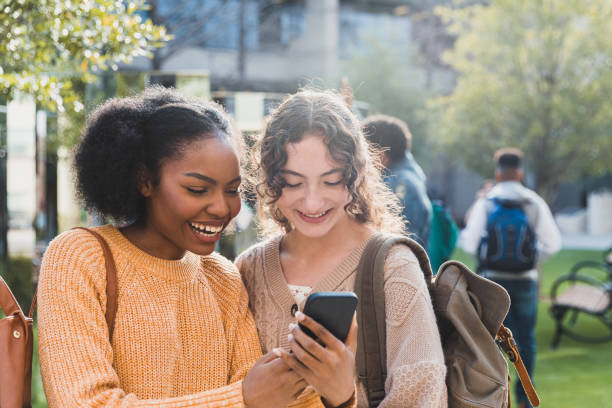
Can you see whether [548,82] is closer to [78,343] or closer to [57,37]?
[57,37]

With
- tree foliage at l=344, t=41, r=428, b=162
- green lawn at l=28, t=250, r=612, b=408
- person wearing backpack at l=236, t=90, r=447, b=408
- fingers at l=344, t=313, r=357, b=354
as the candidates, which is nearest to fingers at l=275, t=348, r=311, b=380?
fingers at l=344, t=313, r=357, b=354

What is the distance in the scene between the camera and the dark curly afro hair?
191cm

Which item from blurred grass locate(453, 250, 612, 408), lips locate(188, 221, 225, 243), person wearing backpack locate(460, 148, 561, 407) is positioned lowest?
blurred grass locate(453, 250, 612, 408)

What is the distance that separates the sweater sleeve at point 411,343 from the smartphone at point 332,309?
32 centimetres

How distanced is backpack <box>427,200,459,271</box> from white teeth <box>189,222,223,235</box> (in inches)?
138

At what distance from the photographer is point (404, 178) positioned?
15.2 ft

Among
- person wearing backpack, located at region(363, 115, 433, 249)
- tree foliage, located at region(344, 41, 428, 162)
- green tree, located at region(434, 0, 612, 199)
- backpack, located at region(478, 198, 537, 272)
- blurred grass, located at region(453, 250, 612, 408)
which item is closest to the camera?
person wearing backpack, located at region(363, 115, 433, 249)

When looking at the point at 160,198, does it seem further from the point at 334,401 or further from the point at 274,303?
the point at 334,401

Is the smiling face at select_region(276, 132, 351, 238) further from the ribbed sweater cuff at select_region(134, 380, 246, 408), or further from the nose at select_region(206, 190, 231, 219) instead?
the ribbed sweater cuff at select_region(134, 380, 246, 408)

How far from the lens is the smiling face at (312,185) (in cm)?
214

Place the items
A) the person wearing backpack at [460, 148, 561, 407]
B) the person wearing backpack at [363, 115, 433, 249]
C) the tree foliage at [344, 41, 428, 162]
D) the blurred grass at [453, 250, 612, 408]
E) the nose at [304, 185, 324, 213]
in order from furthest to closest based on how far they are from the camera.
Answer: the tree foliage at [344, 41, 428, 162], the blurred grass at [453, 250, 612, 408], the person wearing backpack at [460, 148, 561, 407], the person wearing backpack at [363, 115, 433, 249], the nose at [304, 185, 324, 213]

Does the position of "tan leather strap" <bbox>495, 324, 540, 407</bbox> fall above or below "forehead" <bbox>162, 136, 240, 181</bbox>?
below

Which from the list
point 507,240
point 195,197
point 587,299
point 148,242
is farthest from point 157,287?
point 587,299

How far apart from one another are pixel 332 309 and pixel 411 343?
0.41 m
